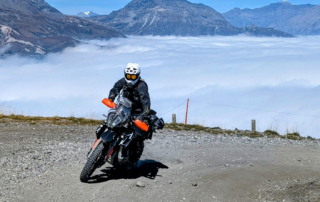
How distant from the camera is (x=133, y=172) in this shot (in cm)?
848

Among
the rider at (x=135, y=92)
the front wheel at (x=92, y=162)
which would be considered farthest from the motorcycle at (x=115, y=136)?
the rider at (x=135, y=92)

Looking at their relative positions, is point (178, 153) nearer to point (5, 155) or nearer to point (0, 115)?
point (5, 155)

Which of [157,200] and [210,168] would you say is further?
[210,168]

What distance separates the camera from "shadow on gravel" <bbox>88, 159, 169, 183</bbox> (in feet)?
25.6

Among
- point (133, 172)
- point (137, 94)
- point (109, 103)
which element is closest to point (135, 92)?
point (137, 94)

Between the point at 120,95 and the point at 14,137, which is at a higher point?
the point at 120,95

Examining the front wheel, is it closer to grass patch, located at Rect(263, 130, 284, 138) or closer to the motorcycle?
the motorcycle

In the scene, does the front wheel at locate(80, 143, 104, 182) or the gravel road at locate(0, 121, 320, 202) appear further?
the front wheel at locate(80, 143, 104, 182)

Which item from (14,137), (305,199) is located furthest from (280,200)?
(14,137)

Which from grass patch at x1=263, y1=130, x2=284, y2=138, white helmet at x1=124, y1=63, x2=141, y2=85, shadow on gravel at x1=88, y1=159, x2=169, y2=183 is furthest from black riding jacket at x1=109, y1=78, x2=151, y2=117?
grass patch at x1=263, y1=130, x2=284, y2=138

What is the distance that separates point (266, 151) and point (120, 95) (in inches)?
250

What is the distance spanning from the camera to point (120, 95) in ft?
25.1

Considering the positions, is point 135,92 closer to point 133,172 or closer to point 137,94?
point 137,94

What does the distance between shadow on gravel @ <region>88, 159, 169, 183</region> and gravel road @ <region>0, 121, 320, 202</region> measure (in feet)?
0.07
